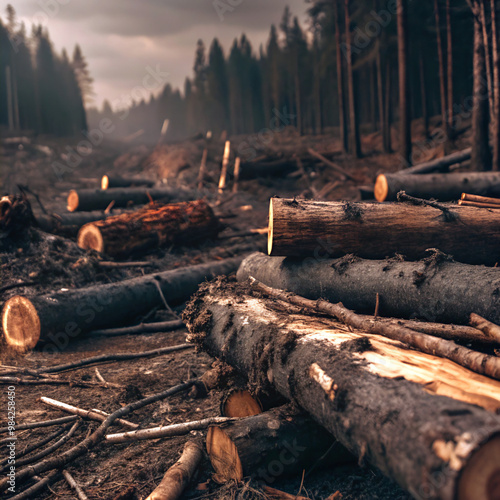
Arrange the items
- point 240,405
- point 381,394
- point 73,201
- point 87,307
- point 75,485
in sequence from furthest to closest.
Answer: point 73,201 < point 87,307 < point 240,405 < point 75,485 < point 381,394

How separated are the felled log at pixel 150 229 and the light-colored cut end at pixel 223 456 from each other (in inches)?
251

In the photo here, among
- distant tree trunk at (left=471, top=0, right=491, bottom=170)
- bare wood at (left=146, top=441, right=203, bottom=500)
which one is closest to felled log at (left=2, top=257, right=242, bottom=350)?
bare wood at (left=146, top=441, right=203, bottom=500)

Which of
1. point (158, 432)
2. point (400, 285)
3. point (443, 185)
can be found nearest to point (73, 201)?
point (443, 185)

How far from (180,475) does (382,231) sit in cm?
339

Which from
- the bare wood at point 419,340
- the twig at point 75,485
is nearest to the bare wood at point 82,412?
the twig at point 75,485

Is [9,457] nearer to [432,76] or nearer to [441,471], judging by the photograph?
[441,471]

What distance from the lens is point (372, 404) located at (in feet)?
7.23

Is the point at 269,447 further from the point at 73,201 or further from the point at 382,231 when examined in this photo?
the point at 73,201

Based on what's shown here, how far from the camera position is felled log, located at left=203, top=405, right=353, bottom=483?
2836 millimetres

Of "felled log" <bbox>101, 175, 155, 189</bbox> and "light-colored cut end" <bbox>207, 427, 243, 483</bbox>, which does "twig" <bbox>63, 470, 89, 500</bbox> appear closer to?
"light-colored cut end" <bbox>207, 427, 243, 483</bbox>

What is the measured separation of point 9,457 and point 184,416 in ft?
4.68

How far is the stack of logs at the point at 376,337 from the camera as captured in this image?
6.02 ft

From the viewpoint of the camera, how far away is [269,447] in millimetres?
2883

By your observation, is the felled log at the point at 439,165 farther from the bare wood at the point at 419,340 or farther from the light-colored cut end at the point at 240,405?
the light-colored cut end at the point at 240,405
